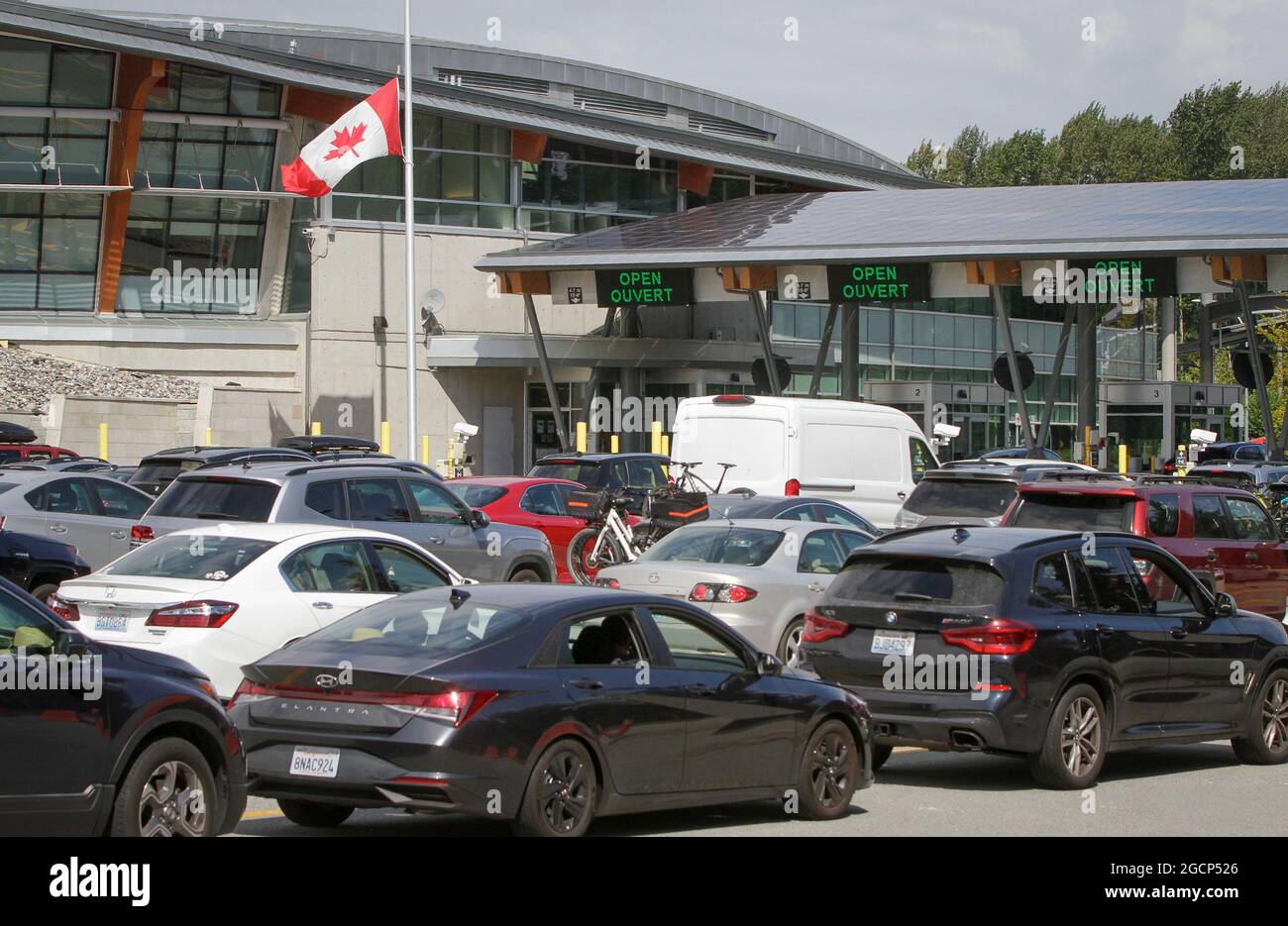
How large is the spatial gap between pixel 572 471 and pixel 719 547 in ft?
31.4

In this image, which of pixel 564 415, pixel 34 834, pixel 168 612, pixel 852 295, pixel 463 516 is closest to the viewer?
pixel 34 834

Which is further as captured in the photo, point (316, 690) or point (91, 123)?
point (91, 123)

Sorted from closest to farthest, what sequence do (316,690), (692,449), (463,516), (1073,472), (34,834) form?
(34,834)
(316,690)
(463,516)
(1073,472)
(692,449)

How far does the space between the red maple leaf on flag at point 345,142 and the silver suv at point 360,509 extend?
1686cm

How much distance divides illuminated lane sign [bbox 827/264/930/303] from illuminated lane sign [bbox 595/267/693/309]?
3.50 metres

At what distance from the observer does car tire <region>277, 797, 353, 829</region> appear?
9.02m

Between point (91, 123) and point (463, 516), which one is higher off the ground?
point (91, 123)

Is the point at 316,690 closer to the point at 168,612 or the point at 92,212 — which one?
the point at 168,612

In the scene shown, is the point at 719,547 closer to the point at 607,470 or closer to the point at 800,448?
the point at 800,448

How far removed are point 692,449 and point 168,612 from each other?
14.0 meters

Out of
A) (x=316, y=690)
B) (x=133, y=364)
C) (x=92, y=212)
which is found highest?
(x=92, y=212)

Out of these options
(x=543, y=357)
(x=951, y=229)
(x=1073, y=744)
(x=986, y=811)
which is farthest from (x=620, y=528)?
(x=543, y=357)

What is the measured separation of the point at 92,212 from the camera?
46.8 meters
